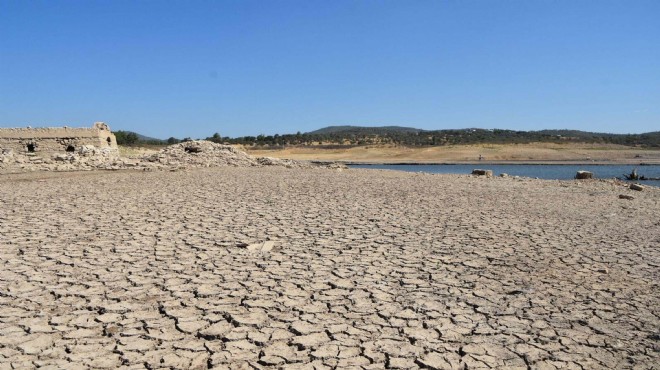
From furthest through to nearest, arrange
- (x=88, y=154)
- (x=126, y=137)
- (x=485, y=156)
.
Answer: (x=485, y=156) < (x=126, y=137) < (x=88, y=154)

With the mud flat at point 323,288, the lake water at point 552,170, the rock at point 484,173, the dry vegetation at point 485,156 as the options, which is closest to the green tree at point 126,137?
the dry vegetation at point 485,156

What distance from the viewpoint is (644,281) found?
478cm

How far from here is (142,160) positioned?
19875mm

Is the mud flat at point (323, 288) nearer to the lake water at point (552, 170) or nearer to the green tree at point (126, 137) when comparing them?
the lake water at point (552, 170)

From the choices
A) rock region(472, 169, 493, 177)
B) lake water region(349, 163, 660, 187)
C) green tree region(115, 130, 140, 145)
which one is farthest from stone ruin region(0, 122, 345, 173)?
green tree region(115, 130, 140, 145)

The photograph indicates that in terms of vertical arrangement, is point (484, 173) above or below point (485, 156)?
above

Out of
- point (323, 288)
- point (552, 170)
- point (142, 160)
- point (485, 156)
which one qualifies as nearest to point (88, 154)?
point (142, 160)

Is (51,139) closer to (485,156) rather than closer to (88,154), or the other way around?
(88,154)

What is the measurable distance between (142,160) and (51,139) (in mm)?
4243

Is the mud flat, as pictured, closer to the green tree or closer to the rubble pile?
the rubble pile

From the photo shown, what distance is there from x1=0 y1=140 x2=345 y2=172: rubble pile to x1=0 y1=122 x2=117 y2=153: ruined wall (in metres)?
0.38

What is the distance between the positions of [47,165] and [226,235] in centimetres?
1467

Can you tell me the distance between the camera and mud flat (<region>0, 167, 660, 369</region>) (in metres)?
3.21

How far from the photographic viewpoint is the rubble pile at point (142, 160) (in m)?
17.5
